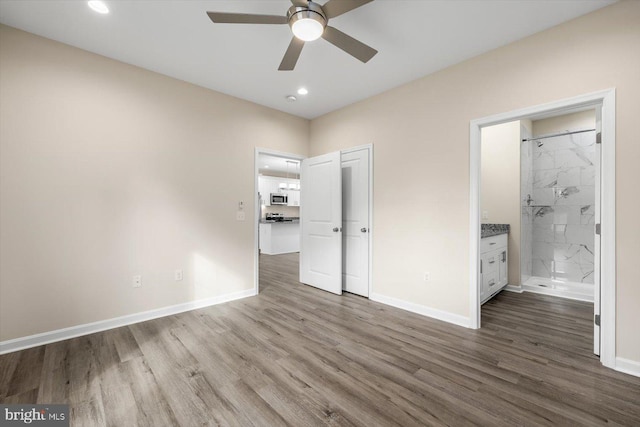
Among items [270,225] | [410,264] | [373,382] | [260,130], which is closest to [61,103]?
[260,130]

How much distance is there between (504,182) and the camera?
426cm

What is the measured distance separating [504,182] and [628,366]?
2.84 meters

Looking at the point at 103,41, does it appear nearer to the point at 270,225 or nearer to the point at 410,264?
the point at 410,264

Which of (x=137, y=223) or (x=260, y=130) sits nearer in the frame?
(x=137, y=223)

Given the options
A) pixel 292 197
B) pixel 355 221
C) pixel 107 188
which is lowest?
pixel 355 221

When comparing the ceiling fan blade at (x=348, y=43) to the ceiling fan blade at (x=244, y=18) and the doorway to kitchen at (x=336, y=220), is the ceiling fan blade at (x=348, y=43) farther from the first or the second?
the doorway to kitchen at (x=336, y=220)

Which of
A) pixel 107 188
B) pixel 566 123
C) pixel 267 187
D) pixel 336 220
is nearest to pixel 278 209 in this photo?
pixel 267 187

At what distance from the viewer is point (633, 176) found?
6.64 ft

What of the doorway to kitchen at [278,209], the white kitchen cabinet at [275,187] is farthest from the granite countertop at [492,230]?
the white kitchen cabinet at [275,187]

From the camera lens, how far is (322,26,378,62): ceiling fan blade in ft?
6.44

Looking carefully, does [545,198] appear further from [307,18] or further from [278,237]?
[278,237]

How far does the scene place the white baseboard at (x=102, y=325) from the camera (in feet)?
7.86

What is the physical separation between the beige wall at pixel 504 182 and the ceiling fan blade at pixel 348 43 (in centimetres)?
279

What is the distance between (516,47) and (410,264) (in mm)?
2463
